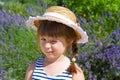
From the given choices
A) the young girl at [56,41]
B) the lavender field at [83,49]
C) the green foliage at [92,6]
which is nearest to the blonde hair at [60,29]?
the young girl at [56,41]

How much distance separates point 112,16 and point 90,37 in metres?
1.38

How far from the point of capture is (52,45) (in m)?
2.75

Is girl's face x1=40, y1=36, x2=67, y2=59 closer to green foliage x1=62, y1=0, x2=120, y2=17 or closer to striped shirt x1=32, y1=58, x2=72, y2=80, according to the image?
striped shirt x1=32, y1=58, x2=72, y2=80

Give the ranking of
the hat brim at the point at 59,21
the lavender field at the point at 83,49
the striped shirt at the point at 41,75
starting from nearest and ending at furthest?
the hat brim at the point at 59,21 < the striped shirt at the point at 41,75 < the lavender field at the point at 83,49

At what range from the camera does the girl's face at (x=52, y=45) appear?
2746mm

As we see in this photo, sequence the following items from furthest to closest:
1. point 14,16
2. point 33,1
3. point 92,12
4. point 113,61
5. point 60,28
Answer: point 33,1 < point 92,12 < point 14,16 < point 113,61 < point 60,28

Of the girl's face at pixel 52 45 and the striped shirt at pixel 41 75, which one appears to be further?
the striped shirt at pixel 41 75

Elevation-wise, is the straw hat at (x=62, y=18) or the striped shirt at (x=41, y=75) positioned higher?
the straw hat at (x=62, y=18)

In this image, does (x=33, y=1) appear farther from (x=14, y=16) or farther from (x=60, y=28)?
(x=60, y=28)

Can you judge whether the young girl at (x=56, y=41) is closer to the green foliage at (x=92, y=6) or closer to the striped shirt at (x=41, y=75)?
the striped shirt at (x=41, y=75)

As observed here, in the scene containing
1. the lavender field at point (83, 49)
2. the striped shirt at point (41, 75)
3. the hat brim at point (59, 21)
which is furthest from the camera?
the lavender field at point (83, 49)

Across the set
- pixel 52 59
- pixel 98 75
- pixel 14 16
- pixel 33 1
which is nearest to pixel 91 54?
pixel 98 75

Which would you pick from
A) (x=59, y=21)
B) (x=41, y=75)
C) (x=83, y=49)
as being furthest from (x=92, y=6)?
(x=59, y=21)

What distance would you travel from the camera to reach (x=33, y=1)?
983 centimetres
